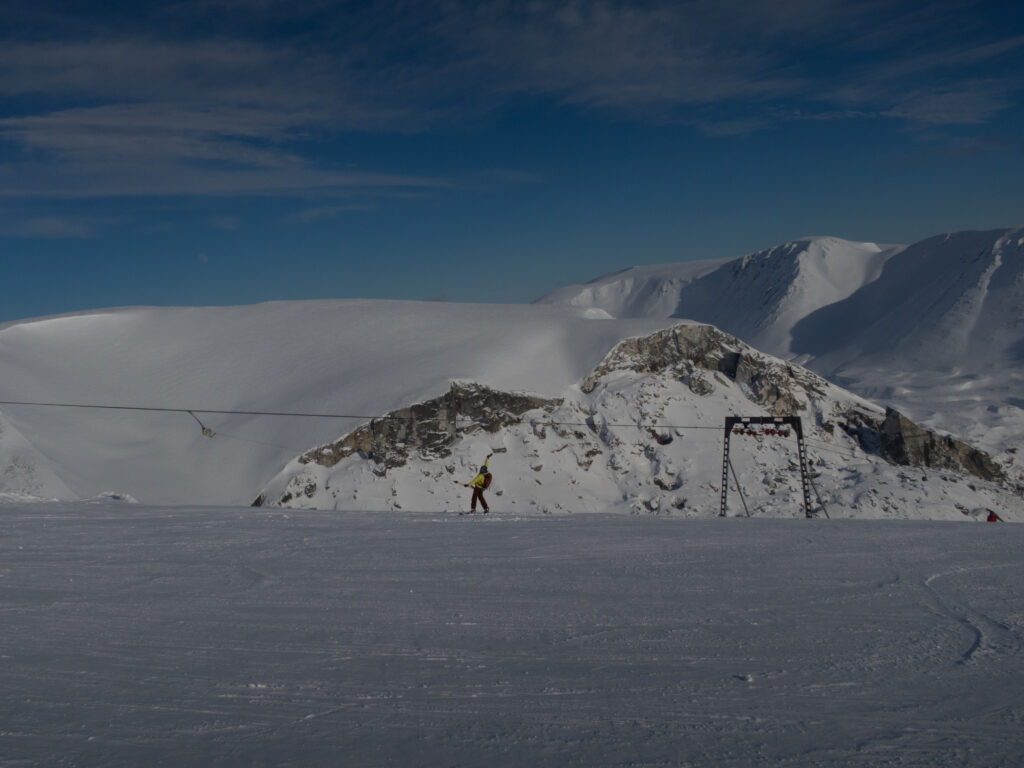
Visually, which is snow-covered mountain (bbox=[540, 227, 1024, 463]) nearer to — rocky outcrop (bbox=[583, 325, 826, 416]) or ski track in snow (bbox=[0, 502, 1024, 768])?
rocky outcrop (bbox=[583, 325, 826, 416])

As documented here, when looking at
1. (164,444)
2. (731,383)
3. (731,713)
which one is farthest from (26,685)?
(731,383)

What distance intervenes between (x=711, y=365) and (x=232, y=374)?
19.7 metres

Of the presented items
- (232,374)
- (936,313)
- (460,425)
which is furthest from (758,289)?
(232,374)

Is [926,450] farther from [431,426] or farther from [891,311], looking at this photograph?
[891,311]

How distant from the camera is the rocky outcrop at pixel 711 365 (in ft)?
101

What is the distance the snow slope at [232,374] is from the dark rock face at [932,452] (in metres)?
10.3

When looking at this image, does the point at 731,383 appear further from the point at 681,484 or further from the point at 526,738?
the point at 526,738

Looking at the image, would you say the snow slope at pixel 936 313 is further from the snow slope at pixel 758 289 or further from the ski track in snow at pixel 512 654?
the ski track in snow at pixel 512 654

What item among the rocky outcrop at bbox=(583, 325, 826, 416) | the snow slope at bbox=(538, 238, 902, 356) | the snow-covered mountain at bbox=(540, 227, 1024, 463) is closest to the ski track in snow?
the rocky outcrop at bbox=(583, 325, 826, 416)

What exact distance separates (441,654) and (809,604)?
2839mm

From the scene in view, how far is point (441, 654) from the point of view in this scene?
15.0 feet

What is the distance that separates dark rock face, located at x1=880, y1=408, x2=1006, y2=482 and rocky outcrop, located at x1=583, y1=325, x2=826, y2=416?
341 cm

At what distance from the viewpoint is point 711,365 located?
1252 inches

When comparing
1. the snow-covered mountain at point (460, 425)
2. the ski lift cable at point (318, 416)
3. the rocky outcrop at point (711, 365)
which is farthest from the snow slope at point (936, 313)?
the ski lift cable at point (318, 416)
